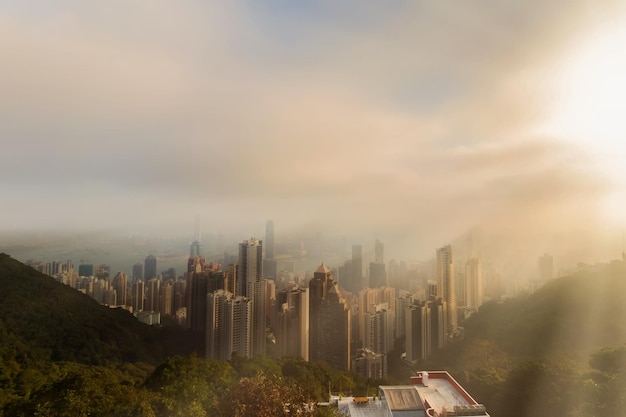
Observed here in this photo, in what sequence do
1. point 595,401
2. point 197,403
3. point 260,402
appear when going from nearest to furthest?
1. point 260,402
2. point 197,403
3. point 595,401

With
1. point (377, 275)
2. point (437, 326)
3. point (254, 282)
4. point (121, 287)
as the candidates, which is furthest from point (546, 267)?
point (121, 287)

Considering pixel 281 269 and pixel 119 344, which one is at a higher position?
pixel 281 269

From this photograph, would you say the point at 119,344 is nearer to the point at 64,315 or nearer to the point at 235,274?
the point at 64,315

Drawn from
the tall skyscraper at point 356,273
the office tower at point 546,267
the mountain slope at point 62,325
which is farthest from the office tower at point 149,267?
the office tower at point 546,267

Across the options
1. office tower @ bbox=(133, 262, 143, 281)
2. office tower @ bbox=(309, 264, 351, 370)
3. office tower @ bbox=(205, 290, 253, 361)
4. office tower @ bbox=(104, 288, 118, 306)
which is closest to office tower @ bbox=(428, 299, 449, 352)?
office tower @ bbox=(309, 264, 351, 370)

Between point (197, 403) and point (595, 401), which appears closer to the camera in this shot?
point (197, 403)

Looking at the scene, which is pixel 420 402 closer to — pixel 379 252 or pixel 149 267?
pixel 379 252

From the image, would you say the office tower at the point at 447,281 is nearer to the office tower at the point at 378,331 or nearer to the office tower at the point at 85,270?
the office tower at the point at 378,331

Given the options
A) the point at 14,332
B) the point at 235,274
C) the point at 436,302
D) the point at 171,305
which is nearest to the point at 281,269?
the point at 235,274
